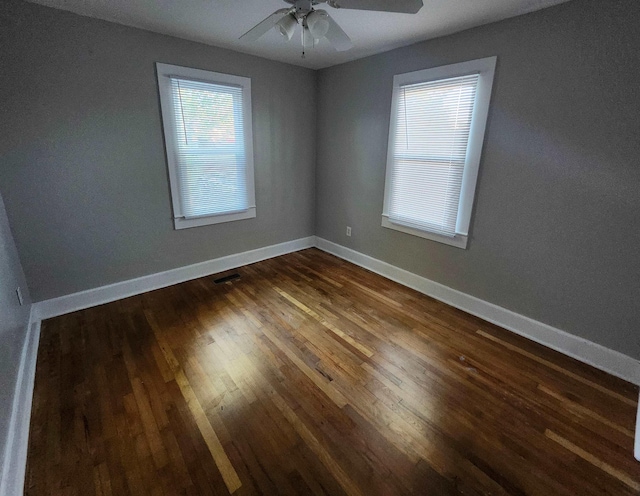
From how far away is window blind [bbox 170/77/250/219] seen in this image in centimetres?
283

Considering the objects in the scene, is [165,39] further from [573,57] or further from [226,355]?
[573,57]

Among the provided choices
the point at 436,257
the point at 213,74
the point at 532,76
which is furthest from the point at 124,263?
the point at 532,76

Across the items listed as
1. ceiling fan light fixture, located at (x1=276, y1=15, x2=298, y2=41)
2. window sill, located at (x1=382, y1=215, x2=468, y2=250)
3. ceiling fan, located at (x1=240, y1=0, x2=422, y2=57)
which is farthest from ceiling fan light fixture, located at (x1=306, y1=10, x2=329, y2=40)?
window sill, located at (x1=382, y1=215, x2=468, y2=250)

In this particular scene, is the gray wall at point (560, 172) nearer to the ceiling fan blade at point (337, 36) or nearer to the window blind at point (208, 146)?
the ceiling fan blade at point (337, 36)

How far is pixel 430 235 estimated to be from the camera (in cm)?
290

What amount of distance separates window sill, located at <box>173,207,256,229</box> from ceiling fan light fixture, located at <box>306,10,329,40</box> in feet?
7.23

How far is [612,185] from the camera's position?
185 centimetres

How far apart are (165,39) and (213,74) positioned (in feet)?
1.52

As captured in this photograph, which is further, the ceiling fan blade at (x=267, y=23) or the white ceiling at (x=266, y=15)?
the white ceiling at (x=266, y=15)

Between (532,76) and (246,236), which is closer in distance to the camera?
(532,76)

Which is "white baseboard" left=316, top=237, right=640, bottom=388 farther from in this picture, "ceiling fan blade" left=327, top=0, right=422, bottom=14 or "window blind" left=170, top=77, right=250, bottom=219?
"ceiling fan blade" left=327, top=0, right=422, bottom=14

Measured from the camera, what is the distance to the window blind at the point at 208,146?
2.83 meters

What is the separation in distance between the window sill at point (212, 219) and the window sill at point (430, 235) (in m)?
1.65

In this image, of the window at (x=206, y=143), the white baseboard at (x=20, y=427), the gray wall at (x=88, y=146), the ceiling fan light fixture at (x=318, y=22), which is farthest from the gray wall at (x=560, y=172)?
the white baseboard at (x=20, y=427)
